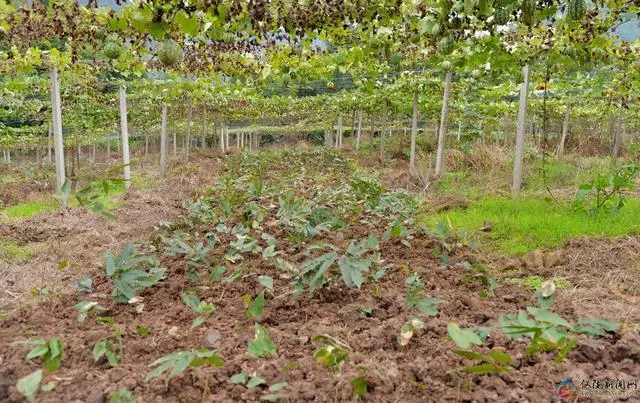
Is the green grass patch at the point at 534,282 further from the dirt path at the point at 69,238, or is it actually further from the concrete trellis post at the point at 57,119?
the concrete trellis post at the point at 57,119

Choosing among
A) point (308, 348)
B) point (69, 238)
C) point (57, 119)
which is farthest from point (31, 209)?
point (308, 348)

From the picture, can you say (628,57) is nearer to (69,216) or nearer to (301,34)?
(301,34)

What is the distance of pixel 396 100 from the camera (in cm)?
1480

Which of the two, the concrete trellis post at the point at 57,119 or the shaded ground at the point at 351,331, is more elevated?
the concrete trellis post at the point at 57,119

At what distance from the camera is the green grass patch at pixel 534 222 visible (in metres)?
4.92

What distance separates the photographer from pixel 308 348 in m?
2.29

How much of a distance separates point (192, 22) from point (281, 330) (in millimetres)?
2112

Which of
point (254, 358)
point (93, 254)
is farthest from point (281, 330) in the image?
point (93, 254)

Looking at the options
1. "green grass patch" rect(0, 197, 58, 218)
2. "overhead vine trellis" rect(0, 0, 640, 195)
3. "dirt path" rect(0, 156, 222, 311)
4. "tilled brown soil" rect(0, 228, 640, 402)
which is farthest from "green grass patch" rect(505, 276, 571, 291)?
"green grass patch" rect(0, 197, 58, 218)

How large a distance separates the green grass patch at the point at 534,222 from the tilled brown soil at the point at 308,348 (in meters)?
1.77

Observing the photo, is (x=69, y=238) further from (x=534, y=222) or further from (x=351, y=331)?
(x=534, y=222)

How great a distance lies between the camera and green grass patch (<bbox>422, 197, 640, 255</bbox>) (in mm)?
4918

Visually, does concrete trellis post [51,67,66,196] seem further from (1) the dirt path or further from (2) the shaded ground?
(2) the shaded ground

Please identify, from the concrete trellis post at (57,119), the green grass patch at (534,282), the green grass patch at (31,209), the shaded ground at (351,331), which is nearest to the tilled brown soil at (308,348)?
the shaded ground at (351,331)
